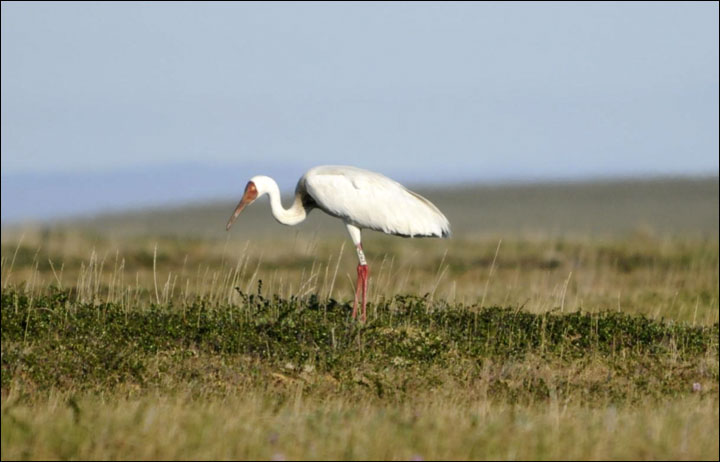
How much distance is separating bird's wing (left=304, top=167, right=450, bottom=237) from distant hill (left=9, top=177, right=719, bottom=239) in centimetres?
3975

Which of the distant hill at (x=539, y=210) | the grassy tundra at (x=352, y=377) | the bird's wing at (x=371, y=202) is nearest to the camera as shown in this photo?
the grassy tundra at (x=352, y=377)

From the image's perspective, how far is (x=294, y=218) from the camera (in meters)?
14.0

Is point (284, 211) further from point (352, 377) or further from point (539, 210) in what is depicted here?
point (539, 210)

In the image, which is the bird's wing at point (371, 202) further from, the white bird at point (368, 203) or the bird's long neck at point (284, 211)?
the bird's long neck at point (284, 211)

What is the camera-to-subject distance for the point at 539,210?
7175 cm

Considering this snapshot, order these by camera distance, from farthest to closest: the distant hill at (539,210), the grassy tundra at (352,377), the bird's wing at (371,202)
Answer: the distant hill at (539,210) < the bird's wing at (371,202) < the grassy tundra at (352,377)

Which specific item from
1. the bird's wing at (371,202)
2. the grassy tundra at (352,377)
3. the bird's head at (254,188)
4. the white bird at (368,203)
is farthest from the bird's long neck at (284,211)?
the grassy tundra at (352,377)

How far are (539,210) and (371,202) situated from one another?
195ft

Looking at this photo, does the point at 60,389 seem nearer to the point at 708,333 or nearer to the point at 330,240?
the point at 708,333

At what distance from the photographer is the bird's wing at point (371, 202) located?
13.2m

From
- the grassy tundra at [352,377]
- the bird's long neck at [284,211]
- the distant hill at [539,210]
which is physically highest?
the distant hill at [539,210]

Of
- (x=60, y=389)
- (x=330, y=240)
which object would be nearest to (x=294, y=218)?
(x=60, y=389)

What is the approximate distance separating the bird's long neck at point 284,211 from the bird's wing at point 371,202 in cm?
49

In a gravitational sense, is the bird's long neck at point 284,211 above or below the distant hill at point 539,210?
below
